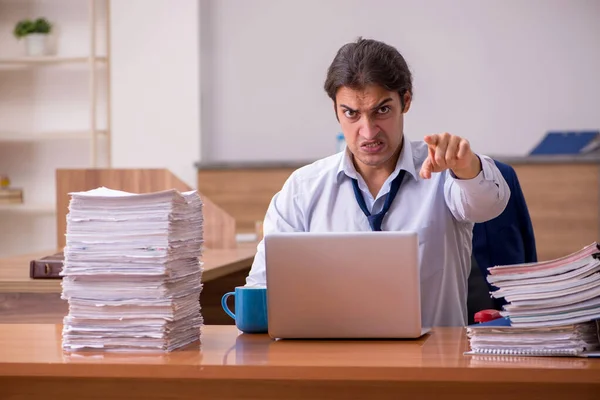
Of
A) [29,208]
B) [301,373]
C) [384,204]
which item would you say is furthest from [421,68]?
[301,373]

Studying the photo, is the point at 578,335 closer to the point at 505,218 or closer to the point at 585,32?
the point at 505,218

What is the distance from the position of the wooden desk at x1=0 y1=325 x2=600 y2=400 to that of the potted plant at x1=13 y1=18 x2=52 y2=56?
461cm

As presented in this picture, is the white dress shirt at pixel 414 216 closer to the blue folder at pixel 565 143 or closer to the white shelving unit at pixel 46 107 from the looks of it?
the blue folder at pixel 565 143

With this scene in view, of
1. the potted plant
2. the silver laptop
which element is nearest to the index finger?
the silver laptop

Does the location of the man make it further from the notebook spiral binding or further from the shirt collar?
the notebook spiral binding

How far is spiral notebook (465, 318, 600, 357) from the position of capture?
1.51 metres

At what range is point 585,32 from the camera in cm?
568

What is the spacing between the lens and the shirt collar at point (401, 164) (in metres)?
2.35

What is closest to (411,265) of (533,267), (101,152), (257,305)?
(533,267)

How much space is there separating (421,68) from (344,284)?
4301 mm

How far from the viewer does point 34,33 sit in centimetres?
594

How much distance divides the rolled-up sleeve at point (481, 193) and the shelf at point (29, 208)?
414cm

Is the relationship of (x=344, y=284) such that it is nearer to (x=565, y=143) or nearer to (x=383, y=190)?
(x=383, y=190)

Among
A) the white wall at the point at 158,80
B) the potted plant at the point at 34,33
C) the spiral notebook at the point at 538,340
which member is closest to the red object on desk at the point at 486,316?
the spiral notebook at the point at 538,340
